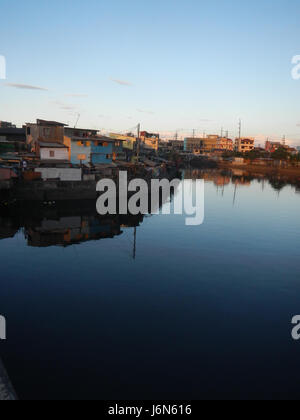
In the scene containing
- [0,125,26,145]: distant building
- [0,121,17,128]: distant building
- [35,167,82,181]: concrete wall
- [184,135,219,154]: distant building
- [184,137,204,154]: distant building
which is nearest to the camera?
[35,167,82,181]: concrete wall

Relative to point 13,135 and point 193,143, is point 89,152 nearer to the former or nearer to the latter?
point 13,135

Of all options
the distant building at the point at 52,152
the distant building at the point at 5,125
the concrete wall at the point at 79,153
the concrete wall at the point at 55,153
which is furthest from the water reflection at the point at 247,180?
the distant building at the point at 5,125

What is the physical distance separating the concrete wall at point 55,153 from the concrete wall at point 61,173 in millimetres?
8025

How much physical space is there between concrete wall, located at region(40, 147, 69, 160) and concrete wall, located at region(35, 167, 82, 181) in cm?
803

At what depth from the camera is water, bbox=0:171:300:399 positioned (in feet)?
30.1

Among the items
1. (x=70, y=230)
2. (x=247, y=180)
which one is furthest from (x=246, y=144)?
(x=70, y=230)

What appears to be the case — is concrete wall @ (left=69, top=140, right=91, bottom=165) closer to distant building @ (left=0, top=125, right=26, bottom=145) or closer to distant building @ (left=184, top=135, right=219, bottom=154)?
distant building @ (left=0, top=125, right=26, bottom=145)

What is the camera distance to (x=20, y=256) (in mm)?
20062

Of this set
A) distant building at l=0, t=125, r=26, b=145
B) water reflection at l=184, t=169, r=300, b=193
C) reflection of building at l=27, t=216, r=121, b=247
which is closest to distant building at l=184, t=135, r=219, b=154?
water reflection at l=184, t=169, r=300, b=193

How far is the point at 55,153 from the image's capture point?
43.8m

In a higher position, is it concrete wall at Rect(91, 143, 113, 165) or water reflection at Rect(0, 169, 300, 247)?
concrete wall at Rect(91, 143, 113, 165)

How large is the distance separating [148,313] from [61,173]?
2789 centimetres

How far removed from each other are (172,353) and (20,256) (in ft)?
46.3

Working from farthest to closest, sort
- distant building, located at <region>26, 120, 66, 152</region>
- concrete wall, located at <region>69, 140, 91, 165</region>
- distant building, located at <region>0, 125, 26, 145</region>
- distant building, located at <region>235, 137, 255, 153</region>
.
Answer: distant building, located at <region>235, 137, 255, 153</region>, distant building, located at <region>0, 125, 26, 145</region>, distant building, located at <region>26, 120, 66, 152</region>, concrete wall, located at <region>69, 140, 91, 165</region>
